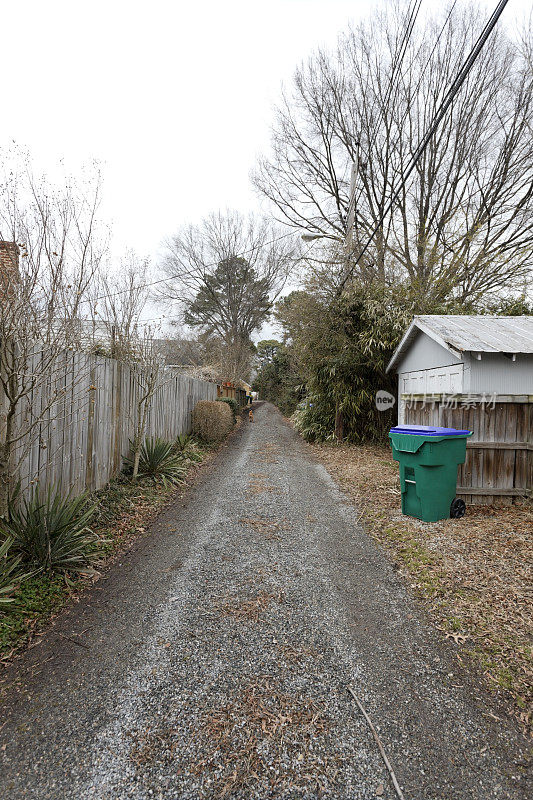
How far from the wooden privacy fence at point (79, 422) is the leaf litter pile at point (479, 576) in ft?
10.8

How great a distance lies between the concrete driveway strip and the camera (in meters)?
1.57

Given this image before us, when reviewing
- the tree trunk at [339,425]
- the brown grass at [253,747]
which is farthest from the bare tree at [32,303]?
the tree trunk at [339,425]

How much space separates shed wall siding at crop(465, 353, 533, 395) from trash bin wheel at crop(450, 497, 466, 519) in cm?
193

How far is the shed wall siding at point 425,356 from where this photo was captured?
686cm

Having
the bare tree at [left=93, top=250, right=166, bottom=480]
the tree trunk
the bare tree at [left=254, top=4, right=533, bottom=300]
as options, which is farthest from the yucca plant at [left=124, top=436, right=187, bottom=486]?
the bare tree at [left=254, top=4, right=533, bottom=300]

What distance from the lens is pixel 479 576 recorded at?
10.6 feet

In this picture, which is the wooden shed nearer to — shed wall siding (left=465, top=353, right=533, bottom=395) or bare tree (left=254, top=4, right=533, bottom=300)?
shed wall siding (left=465, top=353, right=533, bottom=395)

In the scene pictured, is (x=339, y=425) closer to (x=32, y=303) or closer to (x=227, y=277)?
(x=32, y=303)

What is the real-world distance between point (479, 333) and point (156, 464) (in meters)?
5.74

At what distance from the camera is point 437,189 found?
42.3 ft

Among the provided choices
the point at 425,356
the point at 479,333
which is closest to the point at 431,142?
the point at 425,356

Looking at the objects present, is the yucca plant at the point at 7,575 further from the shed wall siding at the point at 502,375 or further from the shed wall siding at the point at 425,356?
the shed wall siding at the point at 425,356

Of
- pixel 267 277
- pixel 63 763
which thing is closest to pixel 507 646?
pixel 63 763

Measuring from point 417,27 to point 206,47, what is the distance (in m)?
9.78
